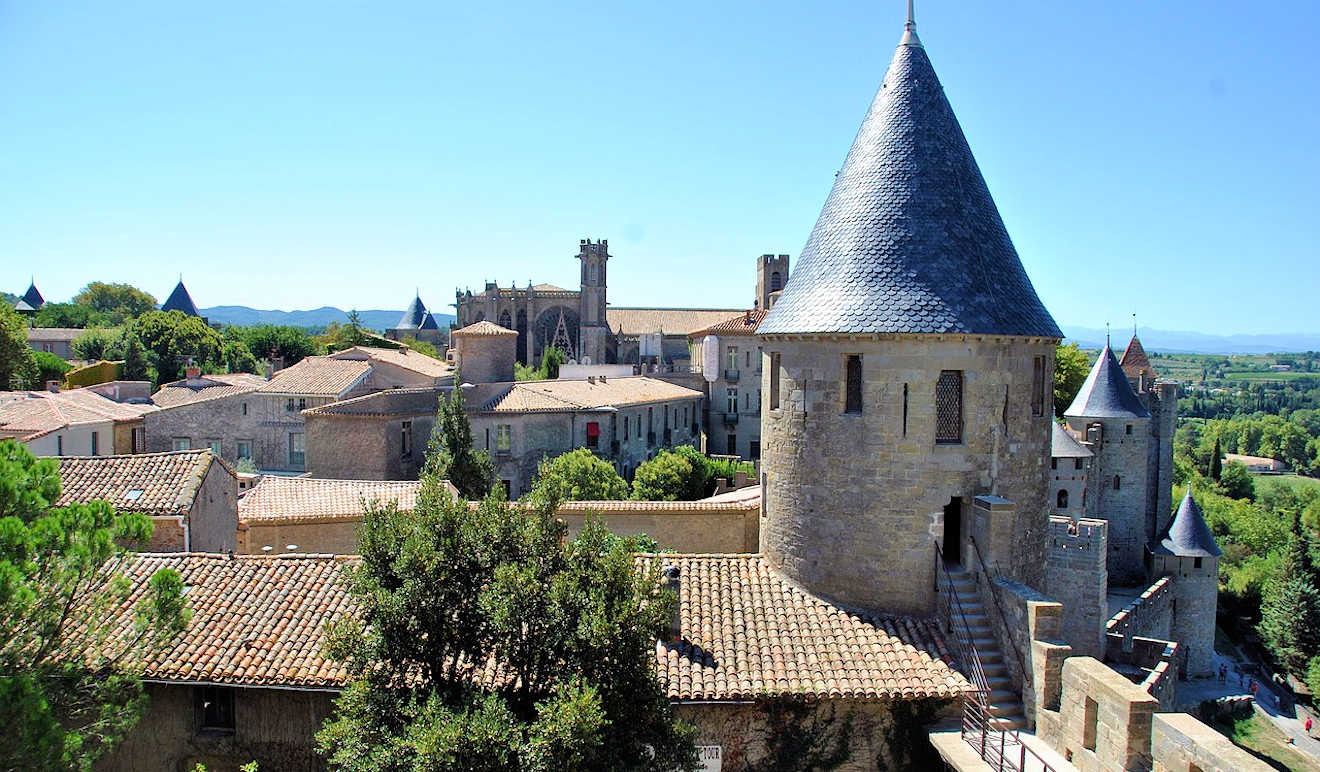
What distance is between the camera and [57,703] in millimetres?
9758

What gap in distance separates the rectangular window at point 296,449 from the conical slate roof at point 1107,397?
1379 inches

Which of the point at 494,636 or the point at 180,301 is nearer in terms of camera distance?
the point at 494,636

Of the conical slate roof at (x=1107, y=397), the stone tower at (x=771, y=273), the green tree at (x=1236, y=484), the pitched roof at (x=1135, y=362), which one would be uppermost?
the stone tower at (x=771, y=273)

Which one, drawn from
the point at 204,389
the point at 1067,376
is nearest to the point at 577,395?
the point at 204,389

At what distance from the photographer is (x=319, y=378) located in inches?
1774

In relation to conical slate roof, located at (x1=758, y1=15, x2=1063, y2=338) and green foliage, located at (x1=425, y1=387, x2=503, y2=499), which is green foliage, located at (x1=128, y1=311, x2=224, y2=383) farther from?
conical slate roof, located at (x1=758, y1=15, x2=1063, y2=338)

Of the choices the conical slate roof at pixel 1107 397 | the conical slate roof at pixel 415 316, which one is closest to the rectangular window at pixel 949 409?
the conical slate roof at pixel 1107 397

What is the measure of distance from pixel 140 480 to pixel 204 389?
3343 cm

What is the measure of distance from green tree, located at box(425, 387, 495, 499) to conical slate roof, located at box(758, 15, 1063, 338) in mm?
22780

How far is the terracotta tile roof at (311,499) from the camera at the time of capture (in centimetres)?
2105

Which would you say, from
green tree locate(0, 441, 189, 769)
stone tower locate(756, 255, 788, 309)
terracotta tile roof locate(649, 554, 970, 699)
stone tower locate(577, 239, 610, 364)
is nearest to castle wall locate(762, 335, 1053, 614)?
terracotta tile roof locate(649, 554, 970, 699)

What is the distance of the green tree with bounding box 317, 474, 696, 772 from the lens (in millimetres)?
9586

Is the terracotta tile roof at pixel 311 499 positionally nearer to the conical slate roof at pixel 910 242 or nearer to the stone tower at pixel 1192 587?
the conical slate roof at pixel 910 242

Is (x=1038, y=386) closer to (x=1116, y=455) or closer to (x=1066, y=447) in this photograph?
(x=1066, y=447)
